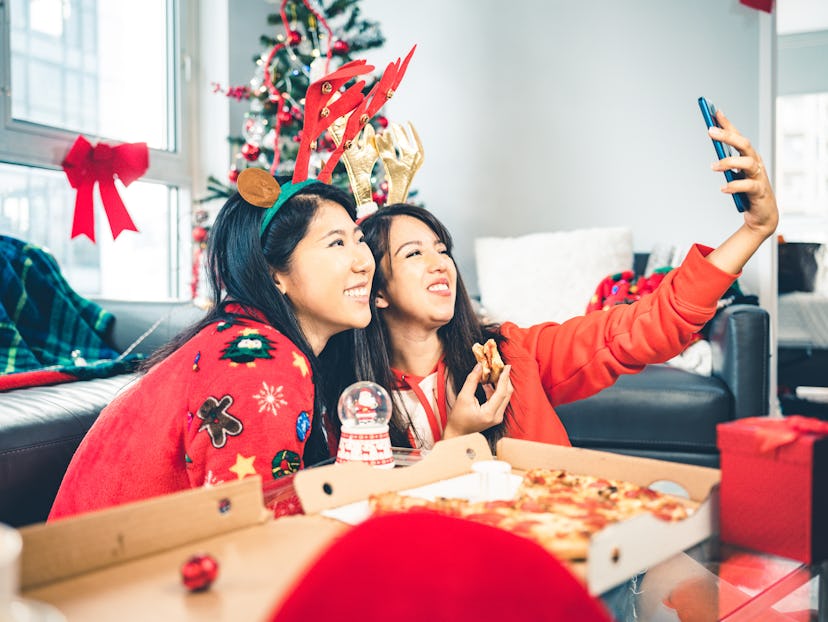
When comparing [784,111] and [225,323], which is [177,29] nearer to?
[225,323]

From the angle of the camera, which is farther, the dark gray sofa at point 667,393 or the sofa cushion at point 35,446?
the dark gray sofa at point 667,393

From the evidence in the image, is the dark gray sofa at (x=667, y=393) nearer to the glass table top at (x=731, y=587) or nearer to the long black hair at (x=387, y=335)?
the long black hair at (x=387, y=335)

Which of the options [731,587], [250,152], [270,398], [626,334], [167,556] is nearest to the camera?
[167,556]

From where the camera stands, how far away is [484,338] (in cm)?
149

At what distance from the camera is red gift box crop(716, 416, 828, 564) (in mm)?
625

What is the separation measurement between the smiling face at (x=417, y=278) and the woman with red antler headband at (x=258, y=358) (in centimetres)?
10

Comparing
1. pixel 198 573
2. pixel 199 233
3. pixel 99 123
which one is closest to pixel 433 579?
pixel 198 573

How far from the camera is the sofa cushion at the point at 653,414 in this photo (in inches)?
88.0

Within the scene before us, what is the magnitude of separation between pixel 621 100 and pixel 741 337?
1444mm

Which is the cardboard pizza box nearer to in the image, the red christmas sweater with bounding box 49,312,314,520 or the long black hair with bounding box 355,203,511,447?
the red christmas sweater with bounding box 49,312,314,520

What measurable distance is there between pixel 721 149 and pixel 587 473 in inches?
22.5

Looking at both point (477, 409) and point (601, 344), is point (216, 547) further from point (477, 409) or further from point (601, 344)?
point (601, 344)

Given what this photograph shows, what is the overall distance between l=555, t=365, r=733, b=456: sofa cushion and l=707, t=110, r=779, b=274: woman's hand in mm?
1085

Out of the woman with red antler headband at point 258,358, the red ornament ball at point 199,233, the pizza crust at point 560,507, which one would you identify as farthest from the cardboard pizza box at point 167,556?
the red ornament ball at point 199,233
